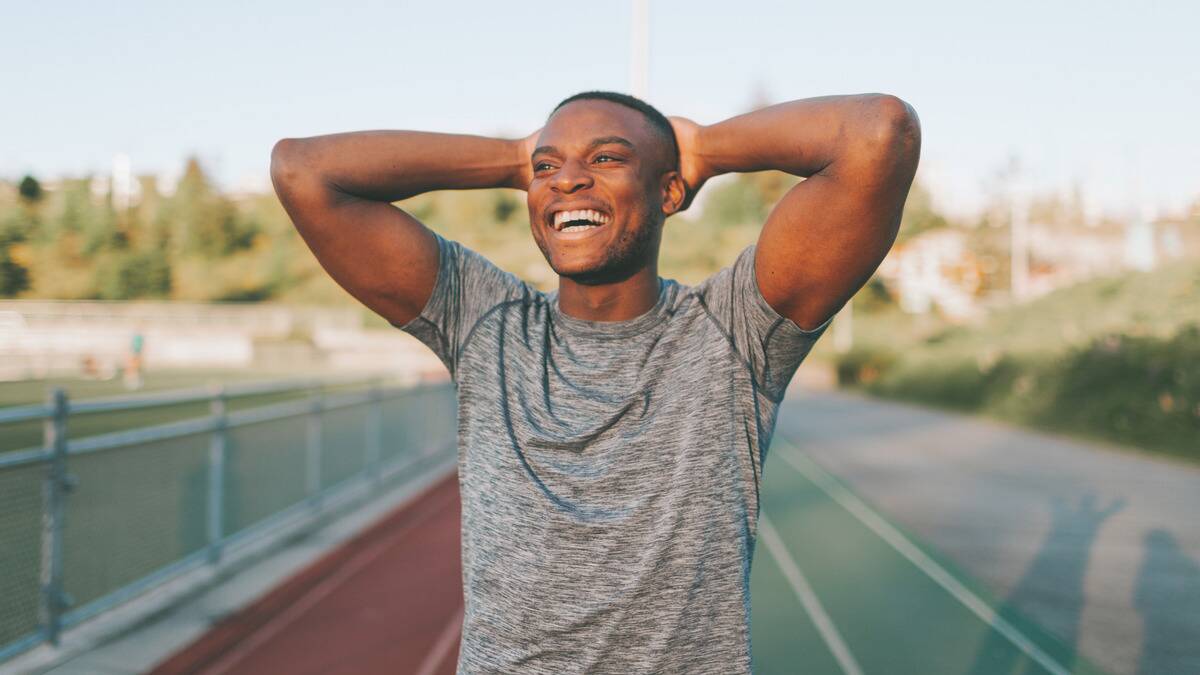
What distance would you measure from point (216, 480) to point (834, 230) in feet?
19.5

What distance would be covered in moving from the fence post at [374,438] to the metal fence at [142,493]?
0.72 meters

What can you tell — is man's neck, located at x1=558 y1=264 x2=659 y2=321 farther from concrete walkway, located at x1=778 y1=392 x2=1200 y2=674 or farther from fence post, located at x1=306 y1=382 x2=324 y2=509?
fence post, located at x1=306 y1=382 x2=324 y2=509

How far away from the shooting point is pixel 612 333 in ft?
5.58

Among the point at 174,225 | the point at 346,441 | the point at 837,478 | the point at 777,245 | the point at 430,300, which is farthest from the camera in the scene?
the point at 837,478

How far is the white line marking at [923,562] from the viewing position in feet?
18.0

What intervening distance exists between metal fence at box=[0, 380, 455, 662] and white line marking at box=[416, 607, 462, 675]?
5.43 feet

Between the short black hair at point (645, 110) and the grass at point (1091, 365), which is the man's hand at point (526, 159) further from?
the grass at point (1091, 365)

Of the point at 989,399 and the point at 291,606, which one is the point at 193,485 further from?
the point at 989,399

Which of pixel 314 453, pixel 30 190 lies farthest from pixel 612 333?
pixel 314 453

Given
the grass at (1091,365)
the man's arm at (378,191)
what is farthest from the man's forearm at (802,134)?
the grass at (1091,365)

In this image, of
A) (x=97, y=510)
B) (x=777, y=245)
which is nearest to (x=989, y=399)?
(x=97, y=510)

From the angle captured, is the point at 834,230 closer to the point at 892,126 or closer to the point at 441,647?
the point at 892,126

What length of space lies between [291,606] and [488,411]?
529 centimetres

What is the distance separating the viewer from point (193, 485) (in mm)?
6438
